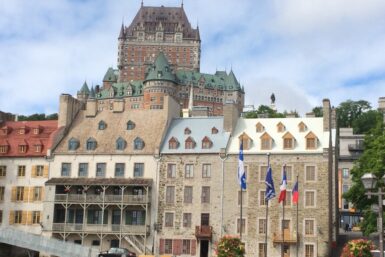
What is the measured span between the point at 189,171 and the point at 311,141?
12228 mm

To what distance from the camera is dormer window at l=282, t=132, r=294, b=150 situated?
61.5m

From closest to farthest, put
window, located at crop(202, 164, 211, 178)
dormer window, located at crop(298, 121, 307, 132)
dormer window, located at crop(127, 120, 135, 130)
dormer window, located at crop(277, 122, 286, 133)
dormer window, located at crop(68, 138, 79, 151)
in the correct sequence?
window, located at crop(202, 164, 211, 178) → dormer window, located at crop(298, 121, 307, 132) → dormer window, located at crop(277, 122, 286, 133) → dormer window, located at crop(68, 138, 79, 151) → dormer window, located at crop(127, 120, 135, 130)

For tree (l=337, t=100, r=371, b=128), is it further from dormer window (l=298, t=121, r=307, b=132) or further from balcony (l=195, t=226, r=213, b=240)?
balcony (l=195, t=226, r=213, b=240)

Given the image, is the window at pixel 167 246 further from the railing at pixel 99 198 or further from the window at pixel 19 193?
the window at pixel 19 193

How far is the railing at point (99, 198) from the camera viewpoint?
205 feet

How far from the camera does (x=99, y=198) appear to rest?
208 ft

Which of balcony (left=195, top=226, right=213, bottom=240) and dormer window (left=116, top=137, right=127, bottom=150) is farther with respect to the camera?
dormer window (left=116, top=137, right=127, bottom=150)

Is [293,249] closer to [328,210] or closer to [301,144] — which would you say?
[328,210]

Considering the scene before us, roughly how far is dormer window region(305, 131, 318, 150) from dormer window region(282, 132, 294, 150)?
1.46 meters

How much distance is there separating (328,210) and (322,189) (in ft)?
6.54

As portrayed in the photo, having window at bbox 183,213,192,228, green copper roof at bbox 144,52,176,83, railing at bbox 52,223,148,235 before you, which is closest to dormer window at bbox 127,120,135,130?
railing at bbox 52,223,148,235

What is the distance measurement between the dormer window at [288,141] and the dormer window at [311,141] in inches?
57.4

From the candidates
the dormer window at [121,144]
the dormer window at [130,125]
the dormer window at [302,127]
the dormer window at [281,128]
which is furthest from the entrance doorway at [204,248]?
the dormer window at [130,125]

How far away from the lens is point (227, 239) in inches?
1581
